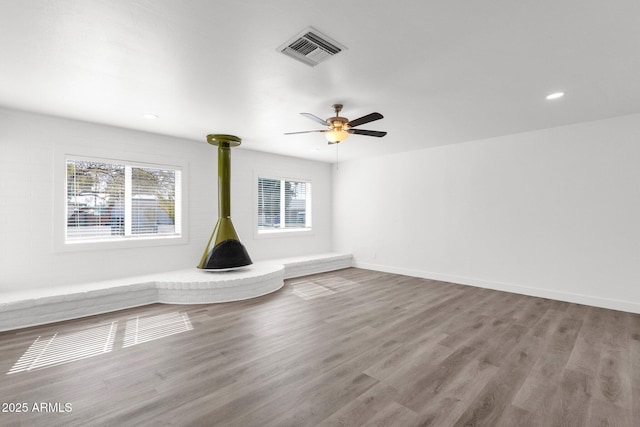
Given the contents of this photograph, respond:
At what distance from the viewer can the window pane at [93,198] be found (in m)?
3.99

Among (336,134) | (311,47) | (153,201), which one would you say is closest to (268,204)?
(153,201)

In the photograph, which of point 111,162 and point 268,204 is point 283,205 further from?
point 111,162

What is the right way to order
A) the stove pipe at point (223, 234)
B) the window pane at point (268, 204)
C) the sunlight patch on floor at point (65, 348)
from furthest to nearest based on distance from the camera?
the window pane at point (268, 204) < the stove pipe at point (223, 234) < the sunlight patch on floor at point (65, 348)

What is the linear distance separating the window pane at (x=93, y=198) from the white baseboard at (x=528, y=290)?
5.20 metres

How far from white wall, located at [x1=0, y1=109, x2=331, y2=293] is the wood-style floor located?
3.00 feet

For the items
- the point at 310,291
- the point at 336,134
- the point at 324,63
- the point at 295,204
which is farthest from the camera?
the point at 295,204

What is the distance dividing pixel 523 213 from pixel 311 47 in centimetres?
432

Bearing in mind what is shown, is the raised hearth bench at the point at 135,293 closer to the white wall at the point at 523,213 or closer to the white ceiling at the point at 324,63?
the white ceiling at the point at 324,63

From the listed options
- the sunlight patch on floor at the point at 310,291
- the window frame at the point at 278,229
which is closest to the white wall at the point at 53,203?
the window frame at the point at 278,229

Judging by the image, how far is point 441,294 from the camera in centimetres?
451

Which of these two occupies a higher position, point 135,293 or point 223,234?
point 223,234

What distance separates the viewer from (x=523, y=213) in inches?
179

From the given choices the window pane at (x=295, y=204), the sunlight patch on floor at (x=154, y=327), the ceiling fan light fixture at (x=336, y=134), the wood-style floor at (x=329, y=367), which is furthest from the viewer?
the window pane at (x=295, y=204)

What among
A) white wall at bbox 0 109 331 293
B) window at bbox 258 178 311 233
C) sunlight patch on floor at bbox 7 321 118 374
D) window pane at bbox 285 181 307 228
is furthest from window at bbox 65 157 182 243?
window pane at bbox 285 181 307 228
